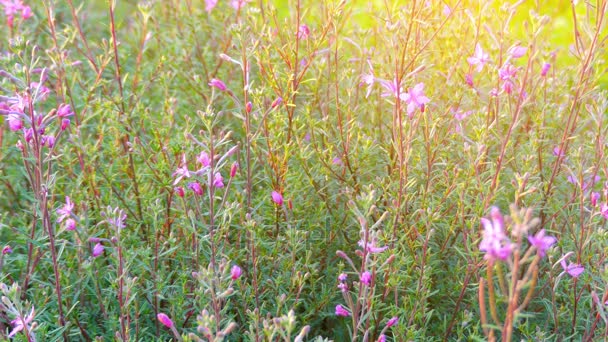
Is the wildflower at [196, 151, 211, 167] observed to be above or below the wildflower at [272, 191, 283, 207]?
above

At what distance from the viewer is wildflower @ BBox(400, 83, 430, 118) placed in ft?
8.52

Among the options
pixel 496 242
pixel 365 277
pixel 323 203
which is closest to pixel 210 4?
pixel 323 203

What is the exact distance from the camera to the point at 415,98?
2.63m

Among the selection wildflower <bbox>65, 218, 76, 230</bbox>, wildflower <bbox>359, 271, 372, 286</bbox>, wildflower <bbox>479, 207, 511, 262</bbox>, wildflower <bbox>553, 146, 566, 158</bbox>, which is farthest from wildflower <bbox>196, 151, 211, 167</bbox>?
wildflower <bbox>553, 146, 566, 158</bbox>

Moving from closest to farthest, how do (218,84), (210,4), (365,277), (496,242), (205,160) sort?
(496,242) → (365,277) → (205,160) → (218,84) → (210,4)

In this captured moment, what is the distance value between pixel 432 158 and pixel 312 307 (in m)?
0.77

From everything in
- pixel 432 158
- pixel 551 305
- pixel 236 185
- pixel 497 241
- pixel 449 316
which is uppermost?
pixel 497 241

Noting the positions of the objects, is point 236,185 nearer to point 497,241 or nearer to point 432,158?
point 432,158

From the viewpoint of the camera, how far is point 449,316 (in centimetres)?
302

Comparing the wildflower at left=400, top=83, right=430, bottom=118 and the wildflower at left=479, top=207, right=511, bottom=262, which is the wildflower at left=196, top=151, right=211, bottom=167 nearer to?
the wildflower at left=400, top=83, right=430, bottom=118

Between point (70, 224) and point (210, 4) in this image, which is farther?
point (210, 4)

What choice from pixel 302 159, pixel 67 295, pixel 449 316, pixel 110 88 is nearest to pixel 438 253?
pixel 449 316

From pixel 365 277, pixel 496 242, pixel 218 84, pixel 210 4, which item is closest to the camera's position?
pixel 496 242

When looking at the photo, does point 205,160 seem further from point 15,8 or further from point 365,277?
point 15,8
